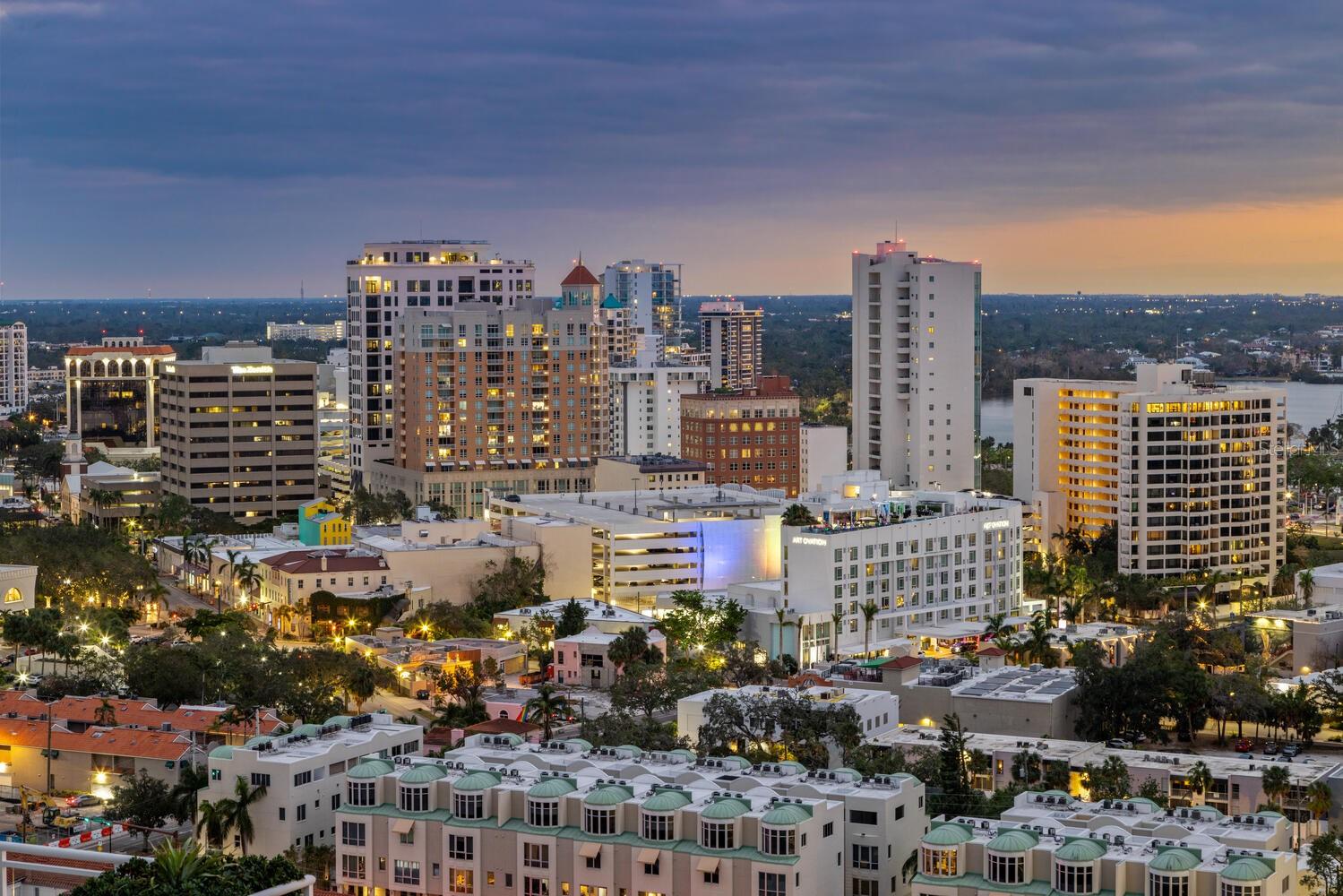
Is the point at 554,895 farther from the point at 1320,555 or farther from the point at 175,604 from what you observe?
the point at 1320,555

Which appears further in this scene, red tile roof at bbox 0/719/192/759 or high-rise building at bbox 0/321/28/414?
high-rise building at bbox 0/321/28/414

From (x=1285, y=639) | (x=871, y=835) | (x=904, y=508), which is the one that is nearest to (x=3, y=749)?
(x=871, y=835)

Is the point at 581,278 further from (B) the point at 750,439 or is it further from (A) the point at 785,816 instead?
(A) the point at 785,816

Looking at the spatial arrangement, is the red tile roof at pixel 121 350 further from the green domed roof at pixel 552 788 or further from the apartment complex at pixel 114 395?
the green domed roof at pixel 552 788

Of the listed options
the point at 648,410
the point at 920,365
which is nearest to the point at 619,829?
the point at 920,365

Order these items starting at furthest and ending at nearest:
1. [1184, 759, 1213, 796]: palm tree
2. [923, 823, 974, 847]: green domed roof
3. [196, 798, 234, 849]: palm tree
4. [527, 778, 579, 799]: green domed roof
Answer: [1184, 759, 1213, 796]: palm tree < [196, 798, 234, 849]: palm tree < [527, 778, 579, 799]: green domed roof < [923, 823, 974, 847]: green domed roof

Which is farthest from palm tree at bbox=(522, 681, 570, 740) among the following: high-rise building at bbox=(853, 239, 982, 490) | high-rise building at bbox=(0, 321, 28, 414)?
high-rise building at bbox=(0, 321, 28, 414)

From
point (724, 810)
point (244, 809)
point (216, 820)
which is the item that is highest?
point (724, 810)

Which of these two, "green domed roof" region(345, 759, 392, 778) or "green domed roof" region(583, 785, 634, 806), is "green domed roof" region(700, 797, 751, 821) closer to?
"green domed roof" region(583, 785, 634, 806)
